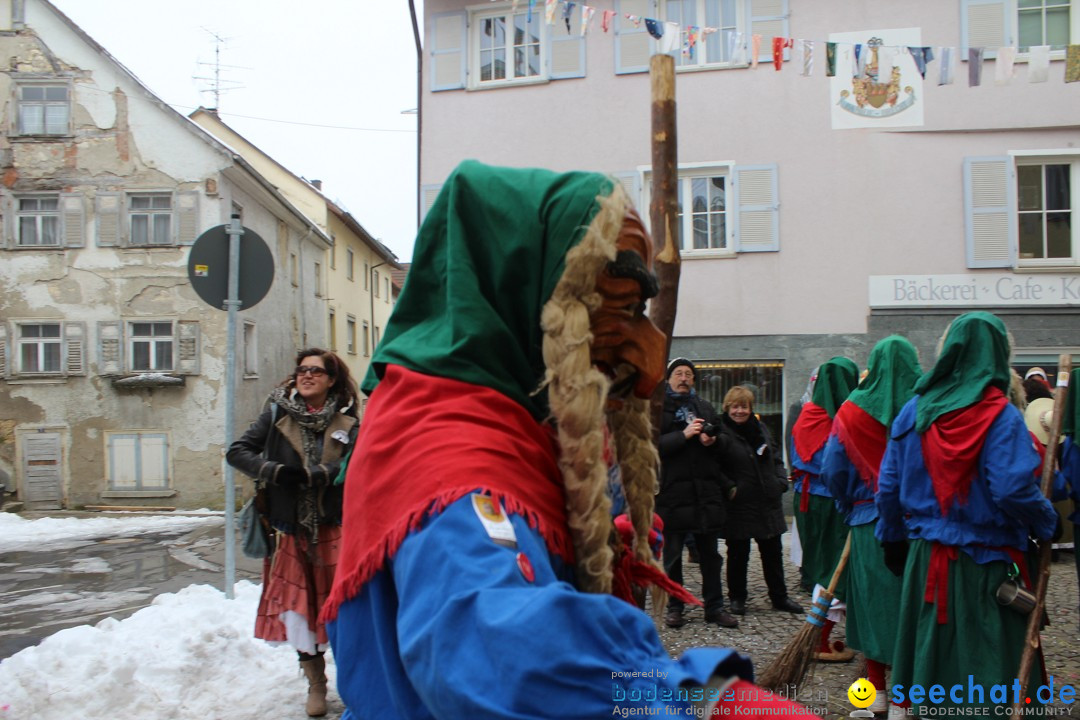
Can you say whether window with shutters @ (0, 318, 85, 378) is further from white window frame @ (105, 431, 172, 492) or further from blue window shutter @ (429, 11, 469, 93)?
blue window shutter @ (429, 11, 469, 93)

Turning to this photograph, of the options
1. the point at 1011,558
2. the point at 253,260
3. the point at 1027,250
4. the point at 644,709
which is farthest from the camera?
the point at 1027,250

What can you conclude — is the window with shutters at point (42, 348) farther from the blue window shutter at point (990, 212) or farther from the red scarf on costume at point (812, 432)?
the blue window shutter at point (990, 212)

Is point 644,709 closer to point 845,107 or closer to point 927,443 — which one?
point 927,443

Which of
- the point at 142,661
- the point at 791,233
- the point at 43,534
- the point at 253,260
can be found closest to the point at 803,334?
the point at 791,233

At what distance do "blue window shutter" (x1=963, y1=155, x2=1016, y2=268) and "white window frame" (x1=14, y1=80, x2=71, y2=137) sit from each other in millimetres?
17302

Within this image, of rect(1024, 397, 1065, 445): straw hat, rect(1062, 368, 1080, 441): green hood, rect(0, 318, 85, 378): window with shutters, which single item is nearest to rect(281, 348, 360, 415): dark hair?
rect(1062, 368, 1080, 441): green hood

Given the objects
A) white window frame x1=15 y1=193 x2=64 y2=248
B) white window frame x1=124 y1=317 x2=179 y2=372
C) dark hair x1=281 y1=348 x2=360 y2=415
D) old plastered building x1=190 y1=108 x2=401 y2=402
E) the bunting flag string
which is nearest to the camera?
dark hair x1=281 y1=348 x2=360 y2=415

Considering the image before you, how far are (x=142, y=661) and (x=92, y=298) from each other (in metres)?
15.1

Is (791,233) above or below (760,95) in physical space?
below

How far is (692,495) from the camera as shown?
6.72 m

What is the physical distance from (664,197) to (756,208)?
9774 mm

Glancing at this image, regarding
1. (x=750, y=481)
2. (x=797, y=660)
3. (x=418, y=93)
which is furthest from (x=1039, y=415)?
(x=418, y=93)

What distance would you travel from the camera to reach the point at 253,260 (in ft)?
20.3

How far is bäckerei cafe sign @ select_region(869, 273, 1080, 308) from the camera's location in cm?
1245
